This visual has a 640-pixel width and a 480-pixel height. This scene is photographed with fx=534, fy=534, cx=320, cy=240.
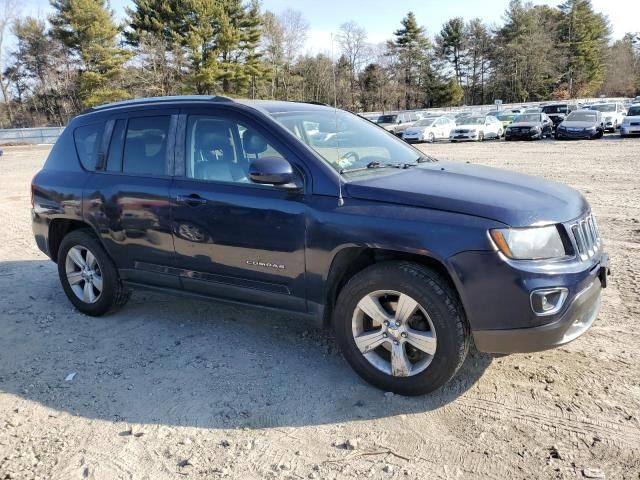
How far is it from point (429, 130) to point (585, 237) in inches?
1133

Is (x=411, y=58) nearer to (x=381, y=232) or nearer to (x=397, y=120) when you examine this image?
(x=397, y=120)

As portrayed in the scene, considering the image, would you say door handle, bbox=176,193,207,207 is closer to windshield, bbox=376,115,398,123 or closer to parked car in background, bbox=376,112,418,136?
parked car in background, bbox=376,112,418,136

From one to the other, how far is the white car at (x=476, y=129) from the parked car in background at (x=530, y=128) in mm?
1779

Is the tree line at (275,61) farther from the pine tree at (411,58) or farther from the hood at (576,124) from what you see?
the hood at (576,124)

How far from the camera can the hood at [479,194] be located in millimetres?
3055

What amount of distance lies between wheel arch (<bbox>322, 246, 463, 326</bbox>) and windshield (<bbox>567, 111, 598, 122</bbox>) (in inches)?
1073

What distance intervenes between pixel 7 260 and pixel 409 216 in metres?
6.00

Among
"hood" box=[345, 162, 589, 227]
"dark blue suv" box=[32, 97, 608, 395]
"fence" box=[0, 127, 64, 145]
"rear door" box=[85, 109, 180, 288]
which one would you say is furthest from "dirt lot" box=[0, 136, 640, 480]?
"fence" box=[0, 127, 64, 145]

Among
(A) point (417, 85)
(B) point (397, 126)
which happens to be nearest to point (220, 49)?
(B) point (397, 126)

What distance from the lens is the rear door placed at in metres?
4.21

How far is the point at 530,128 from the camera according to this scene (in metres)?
28.2

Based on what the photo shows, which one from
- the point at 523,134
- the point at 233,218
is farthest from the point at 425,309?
the point at 523,134

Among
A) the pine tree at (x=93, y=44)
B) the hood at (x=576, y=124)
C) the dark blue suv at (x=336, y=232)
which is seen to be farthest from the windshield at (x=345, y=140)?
the pine tree at (x=93, y=44)

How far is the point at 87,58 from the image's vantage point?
154 feet
